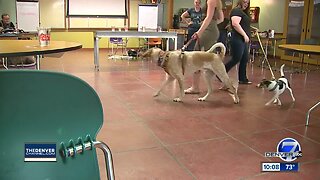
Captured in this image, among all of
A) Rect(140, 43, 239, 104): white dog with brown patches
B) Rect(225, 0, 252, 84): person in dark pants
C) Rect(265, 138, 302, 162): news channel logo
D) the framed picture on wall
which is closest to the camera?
Rect(265, 138, 302, 162): news channel logo

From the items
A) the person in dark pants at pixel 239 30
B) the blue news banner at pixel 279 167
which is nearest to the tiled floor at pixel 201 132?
the blue news banner at pixel 279 167

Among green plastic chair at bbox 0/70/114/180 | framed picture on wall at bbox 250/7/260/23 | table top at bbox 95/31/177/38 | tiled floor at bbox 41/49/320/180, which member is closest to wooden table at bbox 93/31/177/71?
table top at bbox 95/31/177/38

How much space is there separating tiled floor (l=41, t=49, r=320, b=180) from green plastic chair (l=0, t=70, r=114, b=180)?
0.99 m

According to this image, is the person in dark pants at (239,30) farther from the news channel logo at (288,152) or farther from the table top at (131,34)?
the news channel logo at (288,152)

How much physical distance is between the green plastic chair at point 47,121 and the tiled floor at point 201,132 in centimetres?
99

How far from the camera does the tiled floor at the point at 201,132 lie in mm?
2084

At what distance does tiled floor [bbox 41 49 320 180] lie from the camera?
6.84 feet

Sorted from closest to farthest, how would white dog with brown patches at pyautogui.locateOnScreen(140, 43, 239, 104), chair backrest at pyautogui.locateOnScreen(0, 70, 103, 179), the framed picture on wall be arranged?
1. chair backrest at pyautogui.locateOnScreen(0, 70, 103, 179)
2. white dog with brown patches at pyautogui.locateOnScreen(140, 43, 239, 104)
3. the framed picture on wall

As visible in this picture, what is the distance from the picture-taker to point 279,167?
2107 millimetres

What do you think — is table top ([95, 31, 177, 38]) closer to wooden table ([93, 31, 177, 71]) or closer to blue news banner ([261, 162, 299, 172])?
wooden table ([93, 31, 177, 71])

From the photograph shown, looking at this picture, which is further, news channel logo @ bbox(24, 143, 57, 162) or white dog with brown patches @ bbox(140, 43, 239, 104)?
white dog with brown patches @ bbox(140, 43, 239, 104)

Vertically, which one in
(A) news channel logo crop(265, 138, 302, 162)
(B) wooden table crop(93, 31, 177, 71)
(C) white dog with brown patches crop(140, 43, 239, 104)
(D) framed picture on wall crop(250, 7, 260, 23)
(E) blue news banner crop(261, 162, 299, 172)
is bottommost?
(E) blue news banner crop(261, 162, 299, 172)

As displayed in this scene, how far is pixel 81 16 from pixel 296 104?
8715mm

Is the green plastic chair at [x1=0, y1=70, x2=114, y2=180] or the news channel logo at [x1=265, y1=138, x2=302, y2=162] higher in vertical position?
the green plastic chair at [x1=0, y1=70, x2=114, y2=180]
